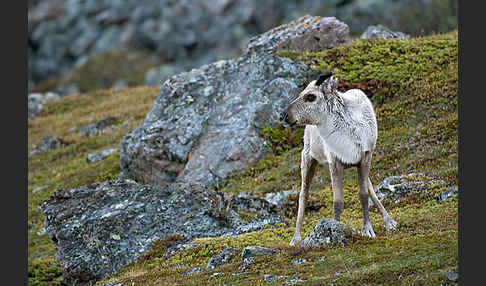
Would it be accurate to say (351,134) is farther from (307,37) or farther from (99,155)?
(99,155)

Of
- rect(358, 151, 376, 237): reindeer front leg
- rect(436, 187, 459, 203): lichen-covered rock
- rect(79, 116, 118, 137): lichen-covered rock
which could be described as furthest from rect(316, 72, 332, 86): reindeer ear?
rect(79, 116, 118, 137): lichen-covered rock

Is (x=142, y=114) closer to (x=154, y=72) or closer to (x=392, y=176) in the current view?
(x=392, y=176)

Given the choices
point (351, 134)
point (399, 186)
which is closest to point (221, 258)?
point (351, 134)

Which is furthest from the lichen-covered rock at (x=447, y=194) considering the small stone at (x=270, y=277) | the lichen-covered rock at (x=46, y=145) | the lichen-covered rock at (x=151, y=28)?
the lichen-covered rock at (x=151, y=28)

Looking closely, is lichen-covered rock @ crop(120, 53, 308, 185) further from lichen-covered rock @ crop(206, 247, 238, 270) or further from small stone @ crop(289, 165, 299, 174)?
lichen-covered rock @ crop(206, 247, 238, 270)

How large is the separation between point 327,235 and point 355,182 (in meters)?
7.66

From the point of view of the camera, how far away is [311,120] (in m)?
14.8

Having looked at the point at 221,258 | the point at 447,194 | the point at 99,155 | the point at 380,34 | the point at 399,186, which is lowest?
the point at 99,155

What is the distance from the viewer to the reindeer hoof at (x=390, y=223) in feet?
50.0

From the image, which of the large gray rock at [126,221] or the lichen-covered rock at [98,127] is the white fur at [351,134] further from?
the lichen-covered rock at [98,127]

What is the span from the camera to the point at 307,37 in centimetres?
3067

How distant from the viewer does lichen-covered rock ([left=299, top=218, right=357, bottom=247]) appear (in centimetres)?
1378

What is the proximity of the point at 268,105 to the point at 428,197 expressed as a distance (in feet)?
34.0

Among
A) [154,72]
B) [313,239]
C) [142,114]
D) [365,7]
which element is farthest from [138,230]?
[365,7]
